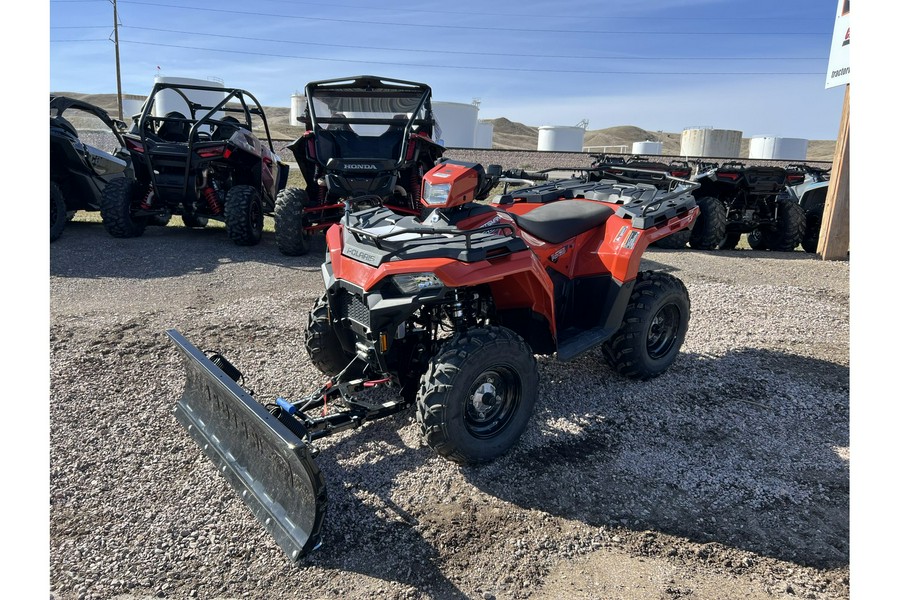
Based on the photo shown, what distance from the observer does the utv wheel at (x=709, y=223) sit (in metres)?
9.62

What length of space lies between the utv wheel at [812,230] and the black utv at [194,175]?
9.29m

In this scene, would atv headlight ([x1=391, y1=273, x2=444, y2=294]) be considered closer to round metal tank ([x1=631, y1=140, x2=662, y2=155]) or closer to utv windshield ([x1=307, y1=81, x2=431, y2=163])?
utv windshield ([x1=307, y1=81, x2=431, y2=163])

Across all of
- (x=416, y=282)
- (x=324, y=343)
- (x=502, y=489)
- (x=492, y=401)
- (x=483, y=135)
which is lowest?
(x=502, y=489)

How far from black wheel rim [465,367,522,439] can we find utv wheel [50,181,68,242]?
767 centimetres

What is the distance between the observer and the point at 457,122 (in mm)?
39094

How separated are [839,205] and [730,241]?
7.10 feet

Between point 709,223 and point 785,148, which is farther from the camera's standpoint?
point 785,148

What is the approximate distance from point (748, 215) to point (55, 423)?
10.3 metres

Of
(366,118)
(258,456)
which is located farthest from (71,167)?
(258,456)

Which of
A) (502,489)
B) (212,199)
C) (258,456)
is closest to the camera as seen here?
(258,456)

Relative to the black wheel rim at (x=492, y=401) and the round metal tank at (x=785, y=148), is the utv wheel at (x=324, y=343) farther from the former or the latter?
the round metal tank at (x=785, y=148)

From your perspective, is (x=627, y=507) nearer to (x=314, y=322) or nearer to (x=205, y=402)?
(x=314, y=322)

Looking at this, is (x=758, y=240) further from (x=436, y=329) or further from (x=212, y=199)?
(x=436, y=329)

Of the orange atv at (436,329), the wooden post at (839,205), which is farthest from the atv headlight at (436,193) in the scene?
the wooden post at (839,205)
